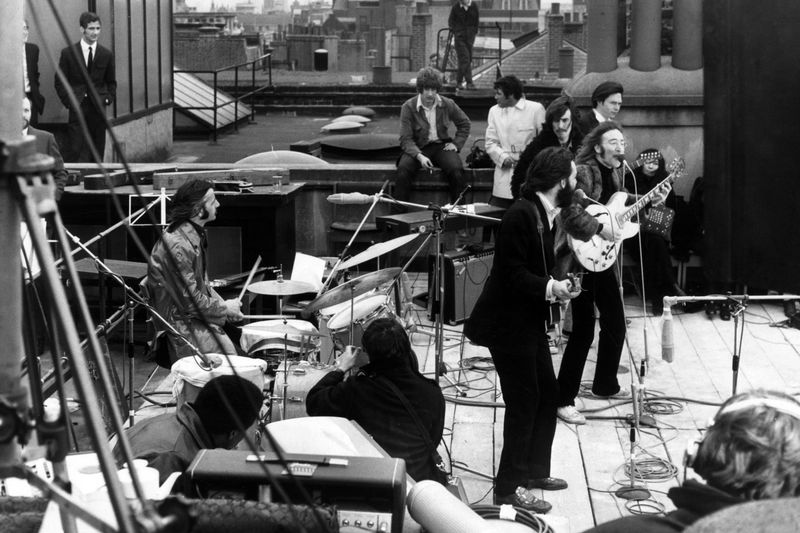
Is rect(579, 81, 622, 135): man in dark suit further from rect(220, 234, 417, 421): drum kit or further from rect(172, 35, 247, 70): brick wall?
rect(172, 35, 247, 70): brick wall

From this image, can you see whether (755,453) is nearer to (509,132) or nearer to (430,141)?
(509,132)

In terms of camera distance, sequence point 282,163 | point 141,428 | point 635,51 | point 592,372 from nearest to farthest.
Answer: point 141,428, point 592,372, point 635,51, point 282,163

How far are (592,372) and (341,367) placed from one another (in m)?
2.98

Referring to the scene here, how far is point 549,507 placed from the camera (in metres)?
6.64

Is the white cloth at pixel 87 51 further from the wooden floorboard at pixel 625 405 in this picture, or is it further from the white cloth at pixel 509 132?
the wooden floorboard at pixel 625 405

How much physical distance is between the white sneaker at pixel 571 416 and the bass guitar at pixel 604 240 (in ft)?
3.10

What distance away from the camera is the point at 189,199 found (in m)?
7.80

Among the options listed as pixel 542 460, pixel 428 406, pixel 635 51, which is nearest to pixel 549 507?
pixel 542 460

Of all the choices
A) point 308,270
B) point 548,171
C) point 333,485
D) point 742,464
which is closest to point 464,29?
point 308,270

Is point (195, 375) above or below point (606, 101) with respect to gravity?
below

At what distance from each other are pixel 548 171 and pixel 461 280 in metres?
3.36

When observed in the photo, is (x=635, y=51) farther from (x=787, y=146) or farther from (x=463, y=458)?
(x=787, y=146)

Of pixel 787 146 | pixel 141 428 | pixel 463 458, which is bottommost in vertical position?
pixel 463 458

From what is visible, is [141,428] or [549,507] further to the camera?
[549,507]
